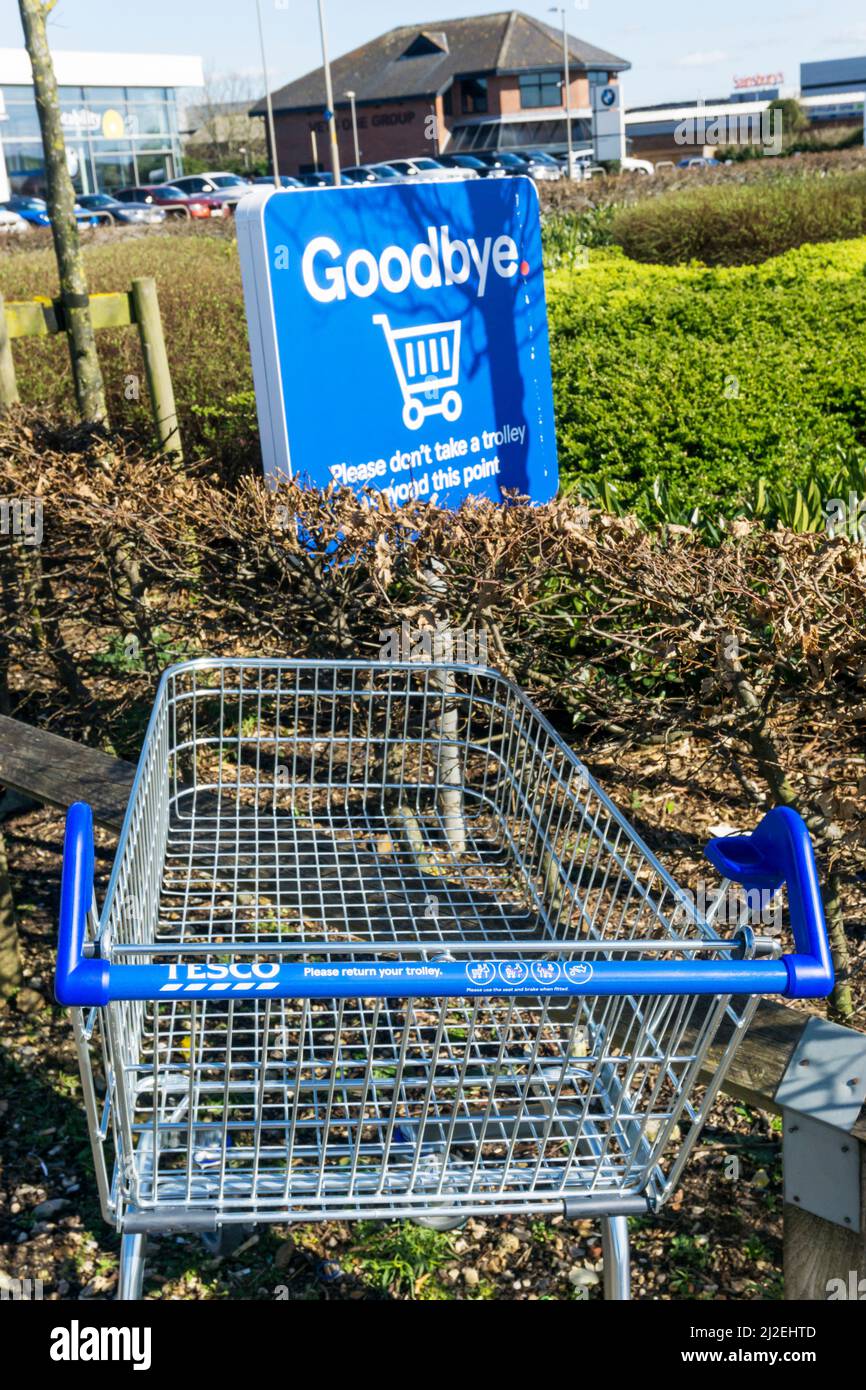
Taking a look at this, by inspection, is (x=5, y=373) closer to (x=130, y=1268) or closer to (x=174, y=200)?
(x=130, y=1268)

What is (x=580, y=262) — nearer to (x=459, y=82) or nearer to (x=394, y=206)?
(x=394, y=206)

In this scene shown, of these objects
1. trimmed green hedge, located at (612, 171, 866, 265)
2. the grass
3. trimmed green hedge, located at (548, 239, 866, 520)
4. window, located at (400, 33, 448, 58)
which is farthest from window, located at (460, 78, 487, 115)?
the grass

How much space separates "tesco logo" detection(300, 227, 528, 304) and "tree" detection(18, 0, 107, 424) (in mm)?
1805

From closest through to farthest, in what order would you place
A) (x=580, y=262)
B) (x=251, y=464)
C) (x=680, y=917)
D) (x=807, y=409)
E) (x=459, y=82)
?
1. (x=680, y=917)
2. (x=251, y=464)
3. (x=807, y=409)
4. (x=580, y=262)
5. (x=459, y=82)

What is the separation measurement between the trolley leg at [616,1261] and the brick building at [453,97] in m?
69.4

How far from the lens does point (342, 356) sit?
3.88 m

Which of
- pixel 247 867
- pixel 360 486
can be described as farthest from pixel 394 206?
pixel 247 867

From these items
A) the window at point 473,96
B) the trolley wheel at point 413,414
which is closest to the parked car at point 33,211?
the window at point 473,96

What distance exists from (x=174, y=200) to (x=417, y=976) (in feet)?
150

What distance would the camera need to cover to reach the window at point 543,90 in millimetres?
69000

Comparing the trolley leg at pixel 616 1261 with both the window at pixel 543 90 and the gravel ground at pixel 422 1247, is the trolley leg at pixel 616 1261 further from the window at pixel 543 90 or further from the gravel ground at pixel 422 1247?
the window at pixel 543 90

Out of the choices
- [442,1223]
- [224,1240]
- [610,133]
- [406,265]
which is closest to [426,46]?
[610,133]

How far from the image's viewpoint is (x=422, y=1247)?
2.79m
